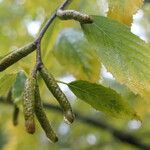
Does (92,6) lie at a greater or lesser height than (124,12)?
lesser

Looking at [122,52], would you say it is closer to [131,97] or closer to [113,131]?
[131,97]

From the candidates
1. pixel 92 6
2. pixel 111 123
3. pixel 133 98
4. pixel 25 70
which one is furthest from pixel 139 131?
pixel 25 70

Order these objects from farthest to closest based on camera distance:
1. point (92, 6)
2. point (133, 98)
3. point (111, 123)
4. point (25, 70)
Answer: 1. point (111, 123)
2. point (133, 98)
3. point (92, 6)
4. point (25, 70)

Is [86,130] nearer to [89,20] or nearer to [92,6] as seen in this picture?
[92,6]

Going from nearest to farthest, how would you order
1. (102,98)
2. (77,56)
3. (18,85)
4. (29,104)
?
1. (29,104)
2. (102,98)
3. (18,85)
4. (77,56)

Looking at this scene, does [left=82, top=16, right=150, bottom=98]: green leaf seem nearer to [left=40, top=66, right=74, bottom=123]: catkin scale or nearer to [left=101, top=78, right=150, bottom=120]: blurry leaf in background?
[left=40, top=66, right=74, bottom=123]: catkin scale

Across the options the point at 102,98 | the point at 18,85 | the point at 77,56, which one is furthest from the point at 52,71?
the point at 102,98

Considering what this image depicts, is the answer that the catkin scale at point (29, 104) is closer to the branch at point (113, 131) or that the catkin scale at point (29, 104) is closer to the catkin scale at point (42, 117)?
the catkin scale at point (42, 117)
